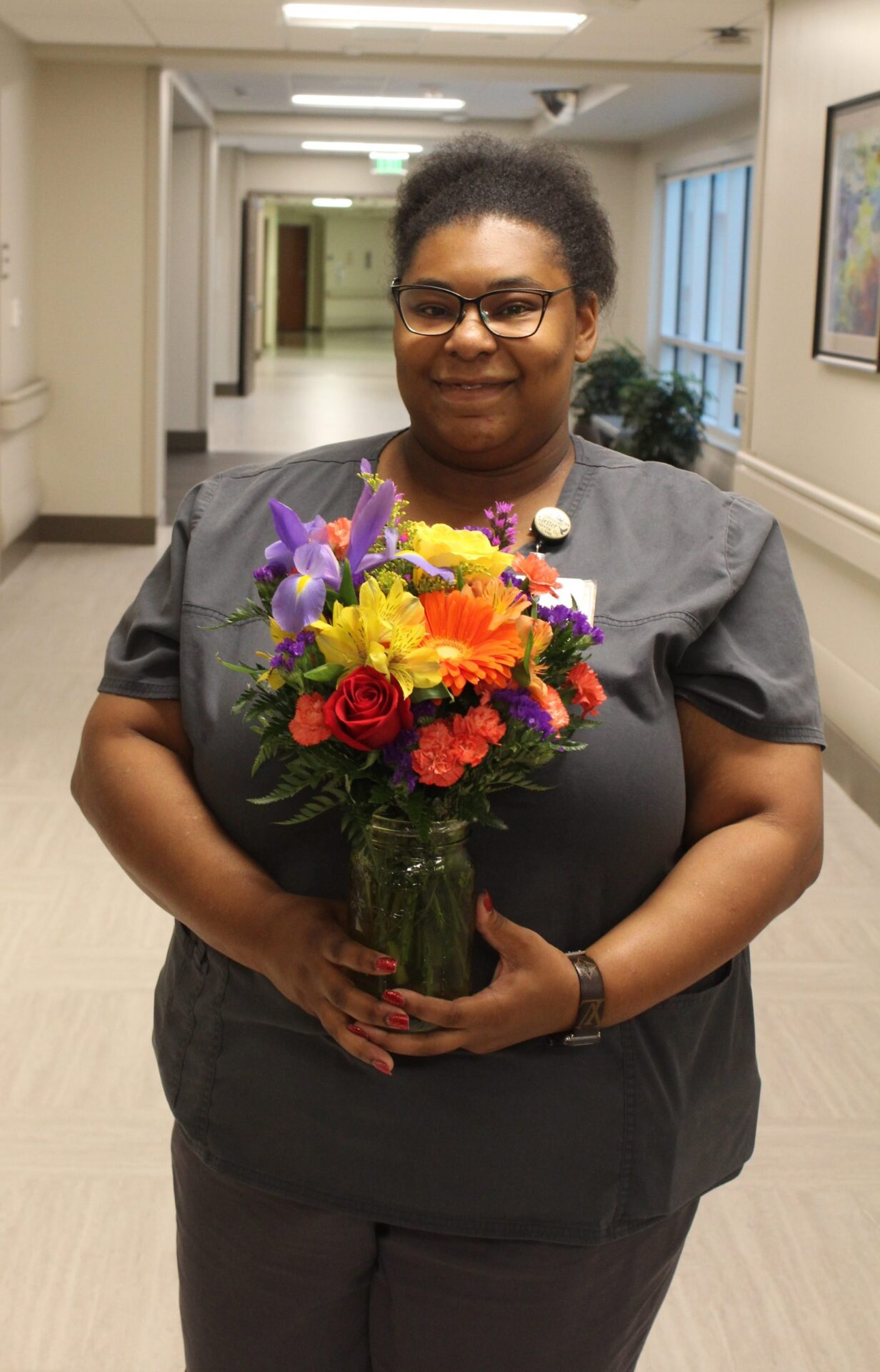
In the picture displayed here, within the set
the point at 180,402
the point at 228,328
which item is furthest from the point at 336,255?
Result: the point at 180,402

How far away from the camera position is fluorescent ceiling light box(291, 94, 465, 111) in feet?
39.6

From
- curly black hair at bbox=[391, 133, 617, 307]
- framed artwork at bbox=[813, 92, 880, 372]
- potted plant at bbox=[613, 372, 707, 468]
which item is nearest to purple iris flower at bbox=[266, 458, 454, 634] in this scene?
curly black hair at bbox=[391, 133, 617, 307]

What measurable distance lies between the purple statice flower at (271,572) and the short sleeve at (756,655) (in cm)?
45

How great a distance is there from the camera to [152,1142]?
3.19 meters

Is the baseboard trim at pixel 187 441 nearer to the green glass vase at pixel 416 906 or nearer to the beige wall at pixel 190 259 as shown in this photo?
the beige wall at pixel 190 259

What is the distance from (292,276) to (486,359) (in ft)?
130

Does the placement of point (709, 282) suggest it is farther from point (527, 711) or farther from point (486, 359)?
point (527, 711)

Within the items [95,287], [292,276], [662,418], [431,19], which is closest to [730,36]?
[431,19]

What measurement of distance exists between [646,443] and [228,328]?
8.88 m

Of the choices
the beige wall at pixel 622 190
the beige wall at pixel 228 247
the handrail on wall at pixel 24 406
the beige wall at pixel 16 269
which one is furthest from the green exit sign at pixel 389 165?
the handrail on wall at pixel 24 406

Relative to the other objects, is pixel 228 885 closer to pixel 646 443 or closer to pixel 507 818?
pixel 507 818

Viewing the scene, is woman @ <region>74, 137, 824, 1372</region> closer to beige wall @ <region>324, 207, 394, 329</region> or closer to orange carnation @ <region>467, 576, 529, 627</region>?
orange carnation @ <region>467, 576, 529, 627</region>

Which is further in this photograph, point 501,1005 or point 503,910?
point 503,910

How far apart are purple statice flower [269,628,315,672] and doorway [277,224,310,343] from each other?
39373mm
